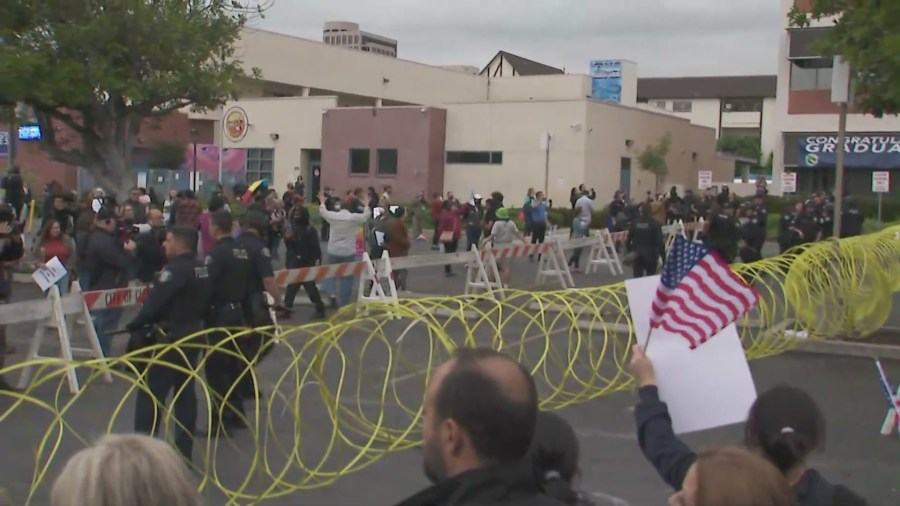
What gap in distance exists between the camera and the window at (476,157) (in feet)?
157

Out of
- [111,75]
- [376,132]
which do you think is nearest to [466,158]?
[376,132]

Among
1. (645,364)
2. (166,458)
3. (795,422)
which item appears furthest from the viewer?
(645,364)

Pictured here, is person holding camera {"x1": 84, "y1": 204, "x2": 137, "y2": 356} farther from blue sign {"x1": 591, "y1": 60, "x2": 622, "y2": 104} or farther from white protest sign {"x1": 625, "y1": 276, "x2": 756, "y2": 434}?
blue sign {"x1": 591, "y1": 60, "x2": 622, "y2": 104}

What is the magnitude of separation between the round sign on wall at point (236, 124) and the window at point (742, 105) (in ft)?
237

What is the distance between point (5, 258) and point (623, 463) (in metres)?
6.65

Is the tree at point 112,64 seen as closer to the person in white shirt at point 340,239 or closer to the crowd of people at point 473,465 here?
the person in white shirt at point 340,239

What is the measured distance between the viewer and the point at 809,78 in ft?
164

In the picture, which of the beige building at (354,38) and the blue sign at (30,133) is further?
the beige building at (354,38)

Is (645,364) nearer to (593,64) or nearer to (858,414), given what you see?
(858,414)

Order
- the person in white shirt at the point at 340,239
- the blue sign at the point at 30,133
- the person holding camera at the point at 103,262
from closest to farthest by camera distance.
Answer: the person holding camera at the point at 103,262 < the person in white shirt at the point at 340,239 < the blue sign at the point at 30,133

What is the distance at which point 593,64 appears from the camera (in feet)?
254

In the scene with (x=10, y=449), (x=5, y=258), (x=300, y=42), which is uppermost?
(x=300, y=42)

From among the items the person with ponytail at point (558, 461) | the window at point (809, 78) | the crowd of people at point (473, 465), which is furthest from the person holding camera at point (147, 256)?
the window at point (809, 78)

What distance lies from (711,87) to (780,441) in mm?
115488
